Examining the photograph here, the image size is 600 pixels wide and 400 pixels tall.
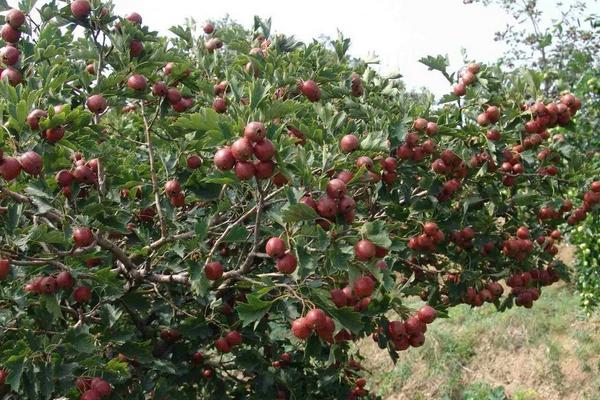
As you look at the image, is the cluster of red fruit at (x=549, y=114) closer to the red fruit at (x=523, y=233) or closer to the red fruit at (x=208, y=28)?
the red fruit at (x=523, y=233)

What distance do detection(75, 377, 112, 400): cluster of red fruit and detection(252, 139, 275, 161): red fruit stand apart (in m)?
1.14

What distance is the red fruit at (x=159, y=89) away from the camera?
2.87m

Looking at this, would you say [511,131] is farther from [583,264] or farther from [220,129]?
[583,264]

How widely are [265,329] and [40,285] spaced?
4.52ft

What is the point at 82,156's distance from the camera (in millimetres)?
2949

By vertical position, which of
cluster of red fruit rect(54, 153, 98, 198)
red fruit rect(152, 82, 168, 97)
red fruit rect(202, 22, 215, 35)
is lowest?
cluster of red fruit rect(54, 153, 98, 198)

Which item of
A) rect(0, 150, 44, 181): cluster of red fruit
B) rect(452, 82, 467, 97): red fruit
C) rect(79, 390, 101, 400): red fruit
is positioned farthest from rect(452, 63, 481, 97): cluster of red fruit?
rect(79, 390, 101, 400): red fruit

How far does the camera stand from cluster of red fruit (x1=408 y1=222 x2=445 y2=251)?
298 cm

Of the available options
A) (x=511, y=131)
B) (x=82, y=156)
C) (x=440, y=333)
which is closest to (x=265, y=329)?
(x=82, y=156)

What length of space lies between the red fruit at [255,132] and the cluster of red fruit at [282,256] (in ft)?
1.24

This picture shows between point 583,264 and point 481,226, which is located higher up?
point 583,264

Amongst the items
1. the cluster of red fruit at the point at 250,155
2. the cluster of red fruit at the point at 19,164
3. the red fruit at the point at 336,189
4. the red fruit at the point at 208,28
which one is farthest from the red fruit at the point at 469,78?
the cluster of red fruit at the point at 19,164

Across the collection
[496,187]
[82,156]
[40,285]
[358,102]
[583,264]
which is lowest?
[40,285]

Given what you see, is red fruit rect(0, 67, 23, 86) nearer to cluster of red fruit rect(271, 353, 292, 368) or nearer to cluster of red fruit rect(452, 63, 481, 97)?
cluster of red fruit rect(271, 353, 292, 368)
